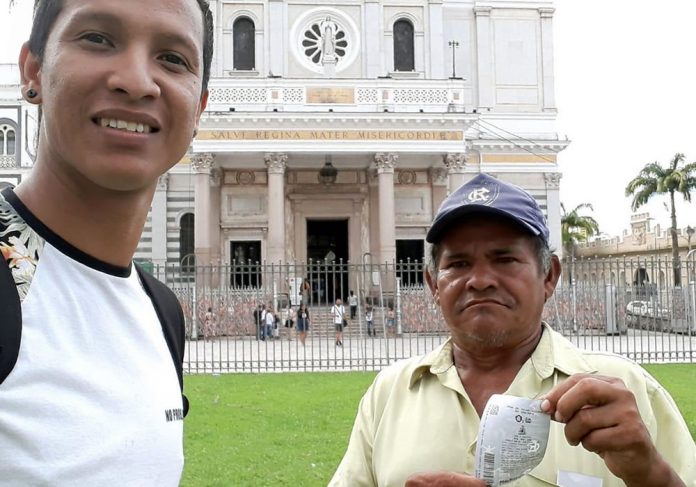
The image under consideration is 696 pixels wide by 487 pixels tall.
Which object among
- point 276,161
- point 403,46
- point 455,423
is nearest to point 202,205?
point 276,161

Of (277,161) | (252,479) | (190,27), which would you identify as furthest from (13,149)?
(190,27)

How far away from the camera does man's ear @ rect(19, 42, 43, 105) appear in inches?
60.1

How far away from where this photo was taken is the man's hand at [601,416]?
147cm

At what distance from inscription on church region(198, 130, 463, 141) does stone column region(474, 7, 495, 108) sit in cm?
718

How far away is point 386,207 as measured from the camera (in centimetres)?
2448

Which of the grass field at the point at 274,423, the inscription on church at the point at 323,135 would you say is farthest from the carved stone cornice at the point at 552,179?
the grass field at the point at 274,423

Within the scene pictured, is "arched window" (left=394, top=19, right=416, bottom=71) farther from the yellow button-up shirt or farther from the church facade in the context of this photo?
the yellow button-up shirt

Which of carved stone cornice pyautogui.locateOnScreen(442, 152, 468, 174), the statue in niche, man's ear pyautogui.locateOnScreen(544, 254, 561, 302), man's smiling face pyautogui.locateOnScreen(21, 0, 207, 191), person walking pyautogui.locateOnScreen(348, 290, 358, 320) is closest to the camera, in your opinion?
man's smiling face pyautogui.locateOnScreen(21, 0, 207, 191)

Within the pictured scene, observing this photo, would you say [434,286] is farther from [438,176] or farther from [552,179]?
[552,179]

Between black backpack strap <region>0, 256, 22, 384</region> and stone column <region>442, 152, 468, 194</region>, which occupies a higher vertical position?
stone column <region>442, 152, 468, 194</region>

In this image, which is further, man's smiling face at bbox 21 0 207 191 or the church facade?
the church facade

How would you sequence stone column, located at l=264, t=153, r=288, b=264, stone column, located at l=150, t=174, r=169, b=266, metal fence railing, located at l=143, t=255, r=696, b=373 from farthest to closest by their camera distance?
1. stone column, located at l=150, t=174, r=169, b=266
2. stone column, located at l=264, t=153, r=288, b=264
3. metal fence railing, located at l=143, t=255, r=696, b=373

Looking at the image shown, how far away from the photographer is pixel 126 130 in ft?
4.76

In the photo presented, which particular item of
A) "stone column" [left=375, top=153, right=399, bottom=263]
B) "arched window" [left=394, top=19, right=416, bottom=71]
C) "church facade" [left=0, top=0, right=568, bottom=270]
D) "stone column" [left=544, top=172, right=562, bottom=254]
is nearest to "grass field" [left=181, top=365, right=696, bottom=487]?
"stone column" [left=375, top=153, right=399, bottom=263]
